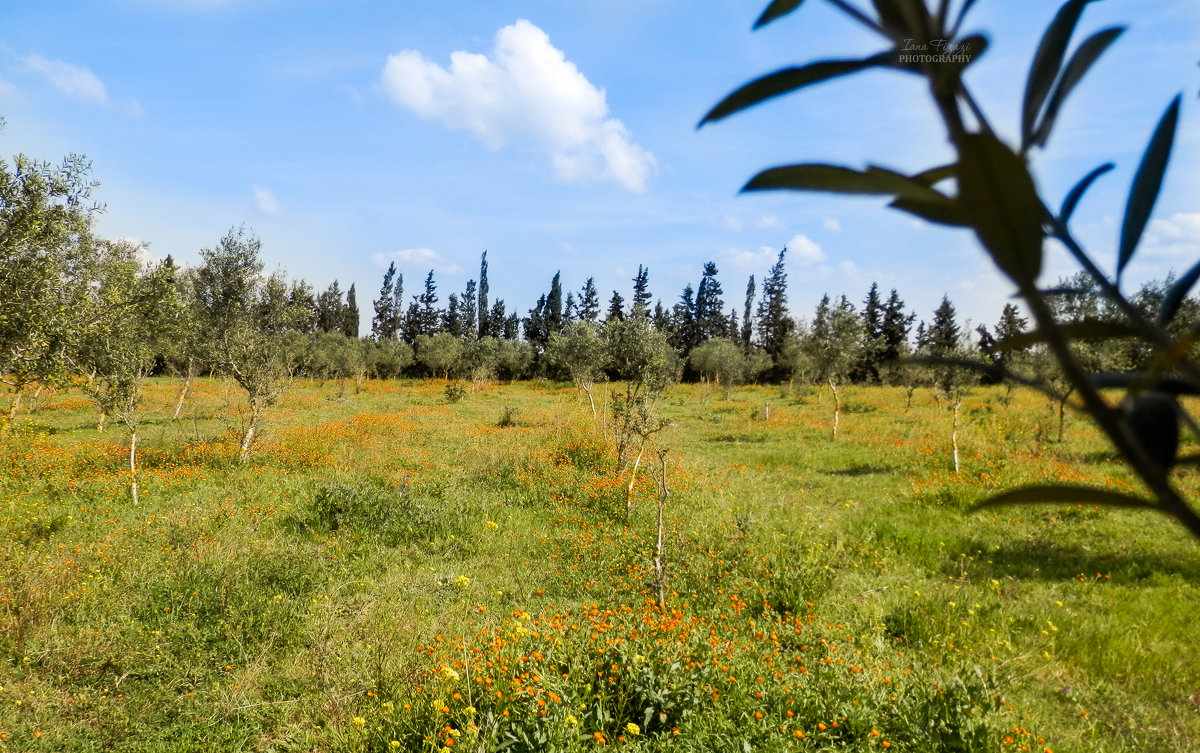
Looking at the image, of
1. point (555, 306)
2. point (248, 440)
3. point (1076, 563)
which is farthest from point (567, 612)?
point (555, 306)

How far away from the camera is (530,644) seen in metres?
4.66

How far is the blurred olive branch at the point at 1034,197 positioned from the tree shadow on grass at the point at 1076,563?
28.2 feet

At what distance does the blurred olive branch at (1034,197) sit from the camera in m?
0.26

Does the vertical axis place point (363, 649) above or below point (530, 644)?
below

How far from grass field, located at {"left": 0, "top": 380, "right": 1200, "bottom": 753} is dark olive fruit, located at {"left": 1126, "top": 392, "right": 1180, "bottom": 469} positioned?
3989 millimetres

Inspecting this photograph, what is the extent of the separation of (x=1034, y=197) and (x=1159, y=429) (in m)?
0.12

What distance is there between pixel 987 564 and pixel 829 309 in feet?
57.1

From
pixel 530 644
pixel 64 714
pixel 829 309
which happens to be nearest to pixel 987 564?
pixel 530 644

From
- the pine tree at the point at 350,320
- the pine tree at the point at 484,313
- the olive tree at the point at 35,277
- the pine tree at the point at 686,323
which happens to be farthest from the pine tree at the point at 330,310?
the olive tree at the point at 35,277

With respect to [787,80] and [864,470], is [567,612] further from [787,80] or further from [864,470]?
[864,470]

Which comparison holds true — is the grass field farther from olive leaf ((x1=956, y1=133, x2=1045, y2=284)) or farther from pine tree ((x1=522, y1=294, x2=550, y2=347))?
pine tree ((x1=522, y1=294, x2=550, y2=347))

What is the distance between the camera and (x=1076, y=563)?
7617mm

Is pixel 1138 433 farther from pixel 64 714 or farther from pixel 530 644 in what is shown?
pixel 64 714

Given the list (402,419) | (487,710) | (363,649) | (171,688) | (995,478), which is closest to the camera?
(487,710)
